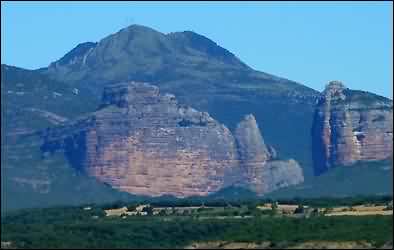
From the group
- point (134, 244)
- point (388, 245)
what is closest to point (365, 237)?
point (388, 245)

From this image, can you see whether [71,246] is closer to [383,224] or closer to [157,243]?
[157,243]

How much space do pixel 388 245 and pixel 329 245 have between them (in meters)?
4.01

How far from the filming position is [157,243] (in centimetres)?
19938

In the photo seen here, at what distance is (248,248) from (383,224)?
1150 cm

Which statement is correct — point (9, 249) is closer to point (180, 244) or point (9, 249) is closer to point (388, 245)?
point (180, 244)

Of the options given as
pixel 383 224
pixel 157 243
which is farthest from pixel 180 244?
pixel 383 224

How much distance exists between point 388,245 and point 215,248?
12.5 m

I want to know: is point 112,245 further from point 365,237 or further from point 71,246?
point 365,237

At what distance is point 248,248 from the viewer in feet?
636

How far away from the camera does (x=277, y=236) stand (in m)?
199

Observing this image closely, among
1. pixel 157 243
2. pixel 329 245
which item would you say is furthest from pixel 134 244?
pixel 329 245

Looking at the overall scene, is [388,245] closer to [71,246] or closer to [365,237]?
[365,237]

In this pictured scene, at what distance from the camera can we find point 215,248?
19288 cm

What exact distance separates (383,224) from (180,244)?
14718 mm
